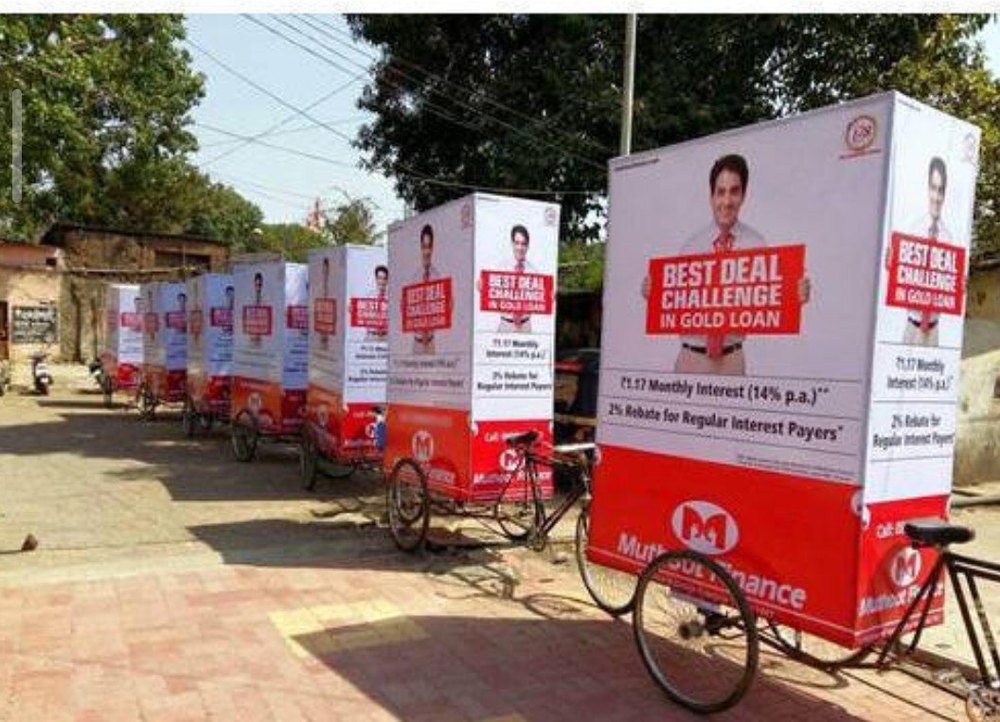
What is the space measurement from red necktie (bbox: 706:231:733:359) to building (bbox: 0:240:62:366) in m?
24.9

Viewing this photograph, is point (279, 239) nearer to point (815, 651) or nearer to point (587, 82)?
point (587, 82)

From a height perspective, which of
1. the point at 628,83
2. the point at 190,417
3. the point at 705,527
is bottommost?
the point at 190,417

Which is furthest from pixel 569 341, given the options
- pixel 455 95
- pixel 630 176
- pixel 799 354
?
pixel 799 354

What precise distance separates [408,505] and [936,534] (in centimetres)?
450

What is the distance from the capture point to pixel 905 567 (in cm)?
407

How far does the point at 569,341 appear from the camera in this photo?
1448 centimetres

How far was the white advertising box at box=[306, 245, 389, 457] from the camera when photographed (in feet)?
30.1

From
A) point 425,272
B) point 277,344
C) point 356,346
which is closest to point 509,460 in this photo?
point 425,272

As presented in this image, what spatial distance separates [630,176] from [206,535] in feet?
16.2

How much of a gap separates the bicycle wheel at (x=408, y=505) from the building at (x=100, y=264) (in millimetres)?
23879

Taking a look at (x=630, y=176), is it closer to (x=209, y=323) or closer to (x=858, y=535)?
(x=858, y=535)

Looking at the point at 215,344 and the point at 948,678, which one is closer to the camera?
the point at 948,678

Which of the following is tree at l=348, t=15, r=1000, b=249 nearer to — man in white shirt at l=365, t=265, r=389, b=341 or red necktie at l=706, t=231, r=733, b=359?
man in white shirt at l=365, t=265, r=389, b=341

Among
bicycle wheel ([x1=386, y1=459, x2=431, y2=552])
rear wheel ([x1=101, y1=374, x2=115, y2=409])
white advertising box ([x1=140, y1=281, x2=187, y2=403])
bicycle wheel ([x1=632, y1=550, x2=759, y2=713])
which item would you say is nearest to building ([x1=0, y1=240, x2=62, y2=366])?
rear wheel ([x1=101, y1=374, x2=115, y2=409])
